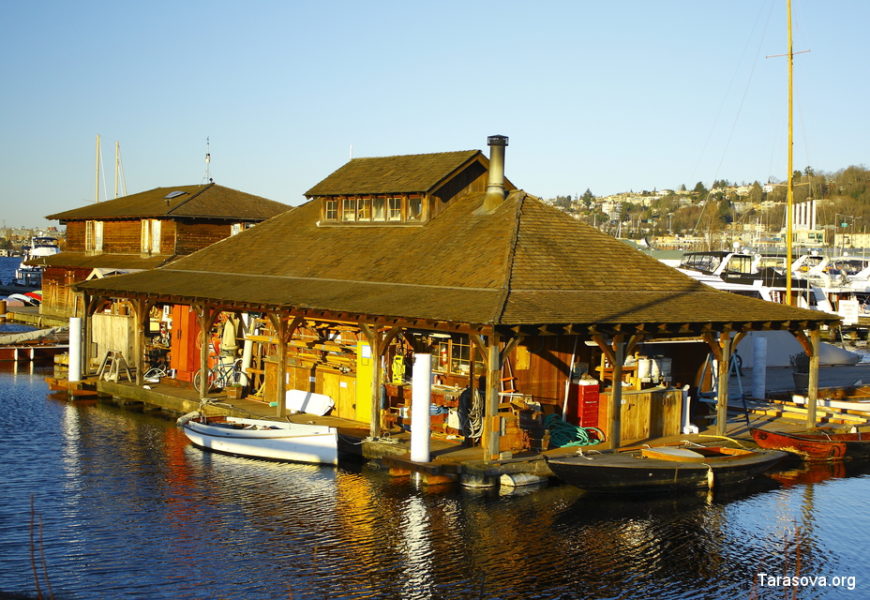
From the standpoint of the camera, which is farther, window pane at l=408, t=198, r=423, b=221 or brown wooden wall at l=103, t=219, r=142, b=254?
brown wooden wall at l=103, t=219, r=142, b=254

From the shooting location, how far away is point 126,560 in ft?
58.0

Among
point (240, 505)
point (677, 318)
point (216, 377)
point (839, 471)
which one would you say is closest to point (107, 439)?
point (216, 377)

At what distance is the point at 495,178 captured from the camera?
3306cm

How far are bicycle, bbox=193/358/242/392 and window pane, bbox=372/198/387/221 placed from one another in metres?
7.59

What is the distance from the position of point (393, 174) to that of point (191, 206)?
22.4 meters

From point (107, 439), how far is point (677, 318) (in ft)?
56.5

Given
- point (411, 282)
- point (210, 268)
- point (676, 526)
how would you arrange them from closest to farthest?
point (676, 526)
point (411, 282)
point (210, 268)

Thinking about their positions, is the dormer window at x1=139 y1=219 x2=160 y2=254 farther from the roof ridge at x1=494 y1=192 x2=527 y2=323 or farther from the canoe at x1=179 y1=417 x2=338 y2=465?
the roof ridge at x1=494 y1=192 x2=527 y2=323

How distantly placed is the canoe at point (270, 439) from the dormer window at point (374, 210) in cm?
1132

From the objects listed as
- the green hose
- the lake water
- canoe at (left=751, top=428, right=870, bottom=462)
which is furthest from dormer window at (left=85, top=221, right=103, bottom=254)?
canoe at (left=751, top=428, right=870, bottom=462)

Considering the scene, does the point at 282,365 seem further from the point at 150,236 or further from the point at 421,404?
the point at 150,236

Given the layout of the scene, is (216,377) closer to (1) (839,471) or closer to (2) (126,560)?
(2) (126,560)

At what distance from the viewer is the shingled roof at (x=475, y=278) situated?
24609 mm

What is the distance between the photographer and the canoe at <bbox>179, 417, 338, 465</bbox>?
25.2m
